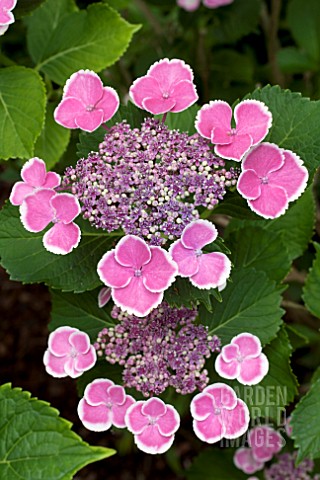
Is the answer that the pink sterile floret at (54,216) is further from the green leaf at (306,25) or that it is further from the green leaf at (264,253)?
the green leaf at (306,25)

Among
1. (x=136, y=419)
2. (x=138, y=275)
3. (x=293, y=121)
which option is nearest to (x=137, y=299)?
(x=138, y=275)

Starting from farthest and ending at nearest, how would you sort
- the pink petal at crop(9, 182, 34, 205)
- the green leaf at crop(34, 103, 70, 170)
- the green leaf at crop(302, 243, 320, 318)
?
the green leaf at crop(34, 103, 70, 170), the green leaf at crop(302, 243, 320, 318), the pink petal at crop(9, 182, 34, 205)

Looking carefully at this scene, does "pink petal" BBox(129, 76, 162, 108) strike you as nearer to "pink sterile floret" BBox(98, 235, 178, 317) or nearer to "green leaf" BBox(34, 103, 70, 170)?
"pink sterile floret" BBox(98, 235, 178, 317)

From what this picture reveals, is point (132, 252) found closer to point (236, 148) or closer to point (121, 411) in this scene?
point (236, 148)

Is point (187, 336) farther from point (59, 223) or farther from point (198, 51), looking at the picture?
point (198, 51)

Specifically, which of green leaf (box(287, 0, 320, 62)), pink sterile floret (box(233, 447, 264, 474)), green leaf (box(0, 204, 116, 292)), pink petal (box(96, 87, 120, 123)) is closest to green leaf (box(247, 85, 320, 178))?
pink petal (box(96, 87, 120, 123))

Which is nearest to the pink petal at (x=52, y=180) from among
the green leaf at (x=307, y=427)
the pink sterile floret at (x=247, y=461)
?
the green leaf at (x=307, y=427)
